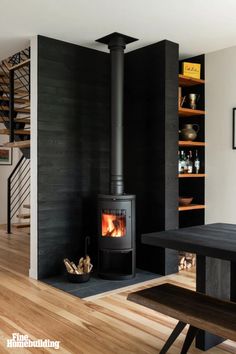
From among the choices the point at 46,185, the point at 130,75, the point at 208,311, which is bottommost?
the point at 208,311

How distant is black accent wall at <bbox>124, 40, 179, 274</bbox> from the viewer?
4.06 metres

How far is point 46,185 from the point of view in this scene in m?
3.98

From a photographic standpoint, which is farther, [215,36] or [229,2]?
[215,36]

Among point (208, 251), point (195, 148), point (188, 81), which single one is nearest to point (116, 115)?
point (188, 81)

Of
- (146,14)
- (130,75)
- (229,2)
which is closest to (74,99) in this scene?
(130,75)

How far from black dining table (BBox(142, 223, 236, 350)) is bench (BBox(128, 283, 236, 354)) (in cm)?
16

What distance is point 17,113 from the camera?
21.1 ft

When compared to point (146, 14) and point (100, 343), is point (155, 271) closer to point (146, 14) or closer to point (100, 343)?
point (100, 343)

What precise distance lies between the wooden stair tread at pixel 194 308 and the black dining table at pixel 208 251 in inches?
7.2

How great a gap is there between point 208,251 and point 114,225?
1.97 metres

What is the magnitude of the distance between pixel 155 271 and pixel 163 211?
67cm

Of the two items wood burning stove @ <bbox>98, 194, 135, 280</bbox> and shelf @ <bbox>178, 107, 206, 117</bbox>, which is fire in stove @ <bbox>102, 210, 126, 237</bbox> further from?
shelf @ <bbox>178, 107, 206, 117</bbox>

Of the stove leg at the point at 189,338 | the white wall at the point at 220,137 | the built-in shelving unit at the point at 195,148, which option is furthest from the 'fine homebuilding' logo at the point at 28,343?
the white wall at the point at 220,137

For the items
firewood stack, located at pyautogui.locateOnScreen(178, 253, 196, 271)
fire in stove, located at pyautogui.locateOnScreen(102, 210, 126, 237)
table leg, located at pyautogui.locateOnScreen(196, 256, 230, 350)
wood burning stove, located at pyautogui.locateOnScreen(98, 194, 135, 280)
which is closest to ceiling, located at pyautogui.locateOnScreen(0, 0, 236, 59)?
wood burning stove, located at pyautogui.locateOnScreen(98, 194, 135, 280)
